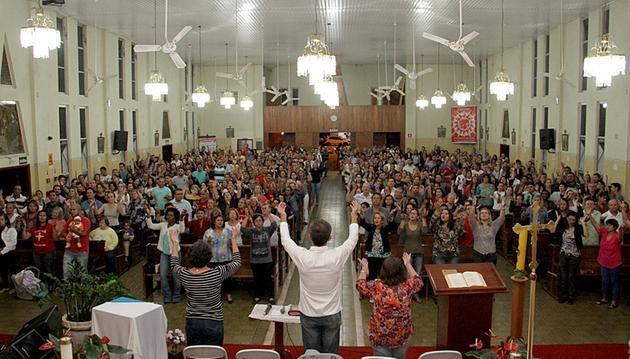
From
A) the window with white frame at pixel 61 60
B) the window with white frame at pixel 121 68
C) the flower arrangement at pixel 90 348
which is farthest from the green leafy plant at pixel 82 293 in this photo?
the window with white frame at pixel 121 68

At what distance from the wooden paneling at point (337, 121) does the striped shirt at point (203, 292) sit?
30860 millimetres

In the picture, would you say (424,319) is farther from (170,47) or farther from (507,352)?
(170,47)

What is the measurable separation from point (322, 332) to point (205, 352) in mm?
1057

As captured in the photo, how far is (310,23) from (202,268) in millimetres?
16129

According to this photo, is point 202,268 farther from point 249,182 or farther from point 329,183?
point 329,183

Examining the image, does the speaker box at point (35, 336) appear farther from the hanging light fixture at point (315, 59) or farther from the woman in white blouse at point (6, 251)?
the woman in white blouse at point (6, 251)

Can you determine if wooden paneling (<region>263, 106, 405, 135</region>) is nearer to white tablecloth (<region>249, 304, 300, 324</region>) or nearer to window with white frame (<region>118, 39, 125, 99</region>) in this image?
window with white frame (<region>118, 39, 125, 99</region>)

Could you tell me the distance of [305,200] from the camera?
17.5m

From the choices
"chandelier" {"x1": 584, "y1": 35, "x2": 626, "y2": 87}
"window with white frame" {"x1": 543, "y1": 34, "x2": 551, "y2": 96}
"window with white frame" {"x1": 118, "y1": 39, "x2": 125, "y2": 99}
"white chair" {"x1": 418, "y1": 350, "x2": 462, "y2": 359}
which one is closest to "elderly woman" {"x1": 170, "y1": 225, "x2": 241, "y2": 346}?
"white chair" {"x1": 418, "y1": 350, "x2": 462, "y2": 359}

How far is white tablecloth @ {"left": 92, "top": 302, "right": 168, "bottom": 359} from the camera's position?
19.4 feet

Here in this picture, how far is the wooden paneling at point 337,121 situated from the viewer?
3653cm

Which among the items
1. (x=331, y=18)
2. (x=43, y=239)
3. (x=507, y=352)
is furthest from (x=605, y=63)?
(x=331, y=18)

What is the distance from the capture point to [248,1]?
17203 millimetres

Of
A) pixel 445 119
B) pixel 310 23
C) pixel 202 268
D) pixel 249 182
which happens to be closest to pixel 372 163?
pixel 310 23
